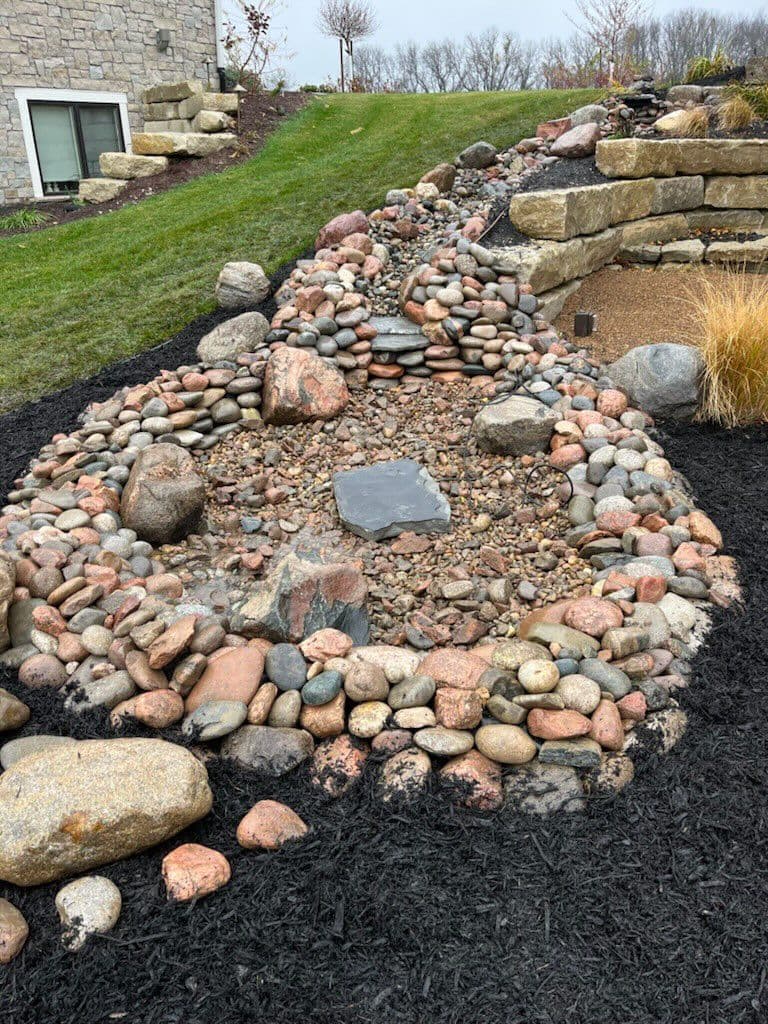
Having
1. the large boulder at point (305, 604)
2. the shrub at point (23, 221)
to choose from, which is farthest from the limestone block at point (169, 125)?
the large boulder at point (305, 604)

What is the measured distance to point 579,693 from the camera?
2230 mm

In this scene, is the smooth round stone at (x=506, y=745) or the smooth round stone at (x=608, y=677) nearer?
the smooth round stone at (x=506, y=745)

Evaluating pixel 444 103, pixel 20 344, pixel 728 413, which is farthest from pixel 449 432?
pixel 444 103

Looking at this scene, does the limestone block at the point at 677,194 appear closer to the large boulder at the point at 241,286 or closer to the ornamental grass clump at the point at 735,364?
the ornamental grass clump at the point at 735,364

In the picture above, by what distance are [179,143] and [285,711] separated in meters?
9.48

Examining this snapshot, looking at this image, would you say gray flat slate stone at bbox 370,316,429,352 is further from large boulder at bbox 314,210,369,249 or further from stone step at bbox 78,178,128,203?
stone step at bbox 78,178,128,203

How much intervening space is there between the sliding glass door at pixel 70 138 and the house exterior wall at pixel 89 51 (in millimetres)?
249

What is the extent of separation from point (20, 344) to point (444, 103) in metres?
7.62

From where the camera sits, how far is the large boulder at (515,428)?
3.67 meters

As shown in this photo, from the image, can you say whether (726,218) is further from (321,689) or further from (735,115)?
(321,689)

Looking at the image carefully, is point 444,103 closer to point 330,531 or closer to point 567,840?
point 330,531

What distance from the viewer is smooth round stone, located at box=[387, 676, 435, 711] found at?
2.25m

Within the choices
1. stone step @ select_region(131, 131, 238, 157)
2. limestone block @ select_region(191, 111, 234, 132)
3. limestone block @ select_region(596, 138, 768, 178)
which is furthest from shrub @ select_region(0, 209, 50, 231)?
limestone block @ select_region(596, 138, 768, 178)

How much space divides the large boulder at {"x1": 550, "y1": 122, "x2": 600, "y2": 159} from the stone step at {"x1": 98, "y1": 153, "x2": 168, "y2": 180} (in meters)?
5.47
